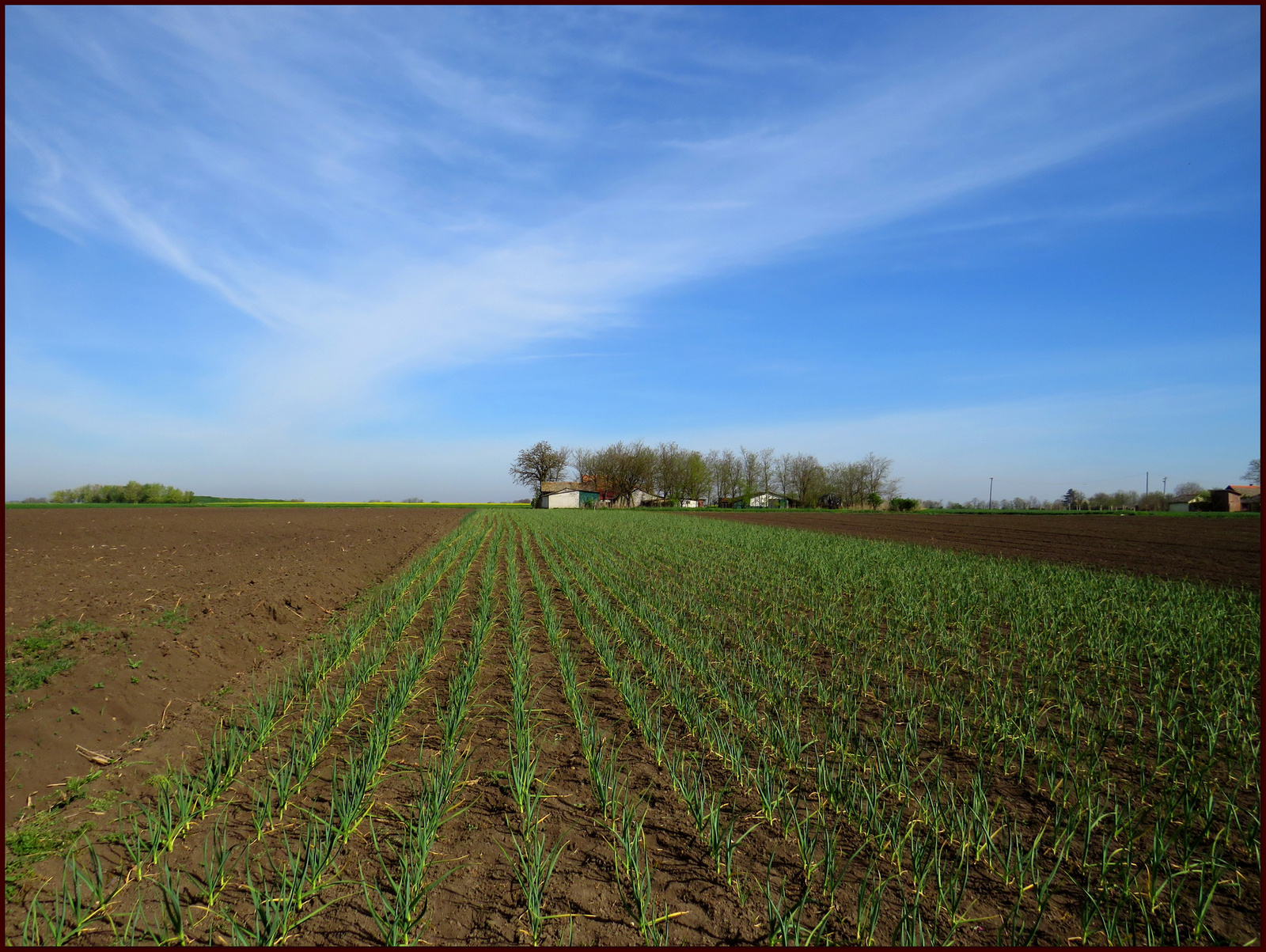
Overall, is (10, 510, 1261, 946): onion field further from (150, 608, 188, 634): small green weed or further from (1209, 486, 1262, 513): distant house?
(1209, 486, 1262, 513): distant house

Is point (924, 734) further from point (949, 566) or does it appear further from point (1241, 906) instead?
point (949, 566)

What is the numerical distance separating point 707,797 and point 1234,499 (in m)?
109

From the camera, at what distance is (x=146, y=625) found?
305 inches

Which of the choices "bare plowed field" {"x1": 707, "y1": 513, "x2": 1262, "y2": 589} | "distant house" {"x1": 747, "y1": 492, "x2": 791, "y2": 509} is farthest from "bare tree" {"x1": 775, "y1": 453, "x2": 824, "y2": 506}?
"bare plowed field" {"x1": 707, "y1": 513, "x2": 1262, "y2": 589}

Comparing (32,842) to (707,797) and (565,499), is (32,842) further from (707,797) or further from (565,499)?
(565,499)

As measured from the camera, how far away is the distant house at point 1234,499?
7919 cm

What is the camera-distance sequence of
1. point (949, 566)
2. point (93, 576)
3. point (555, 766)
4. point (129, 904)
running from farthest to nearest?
point (949, 566) < point (93, 576) < point (555, 766) < point (129, 904)

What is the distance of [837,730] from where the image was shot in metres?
5.26

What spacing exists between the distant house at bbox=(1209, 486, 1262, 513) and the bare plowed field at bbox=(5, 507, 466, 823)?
105958 millimetres

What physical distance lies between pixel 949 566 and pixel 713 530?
1423 cm

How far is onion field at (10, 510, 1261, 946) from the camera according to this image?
3.12m

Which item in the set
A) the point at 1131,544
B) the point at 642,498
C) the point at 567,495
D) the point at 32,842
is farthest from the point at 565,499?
the point at 32,842

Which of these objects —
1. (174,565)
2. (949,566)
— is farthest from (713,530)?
(174,565)

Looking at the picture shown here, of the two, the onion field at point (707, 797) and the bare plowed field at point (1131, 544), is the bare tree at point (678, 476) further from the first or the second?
the onion field at point (707, 797)
